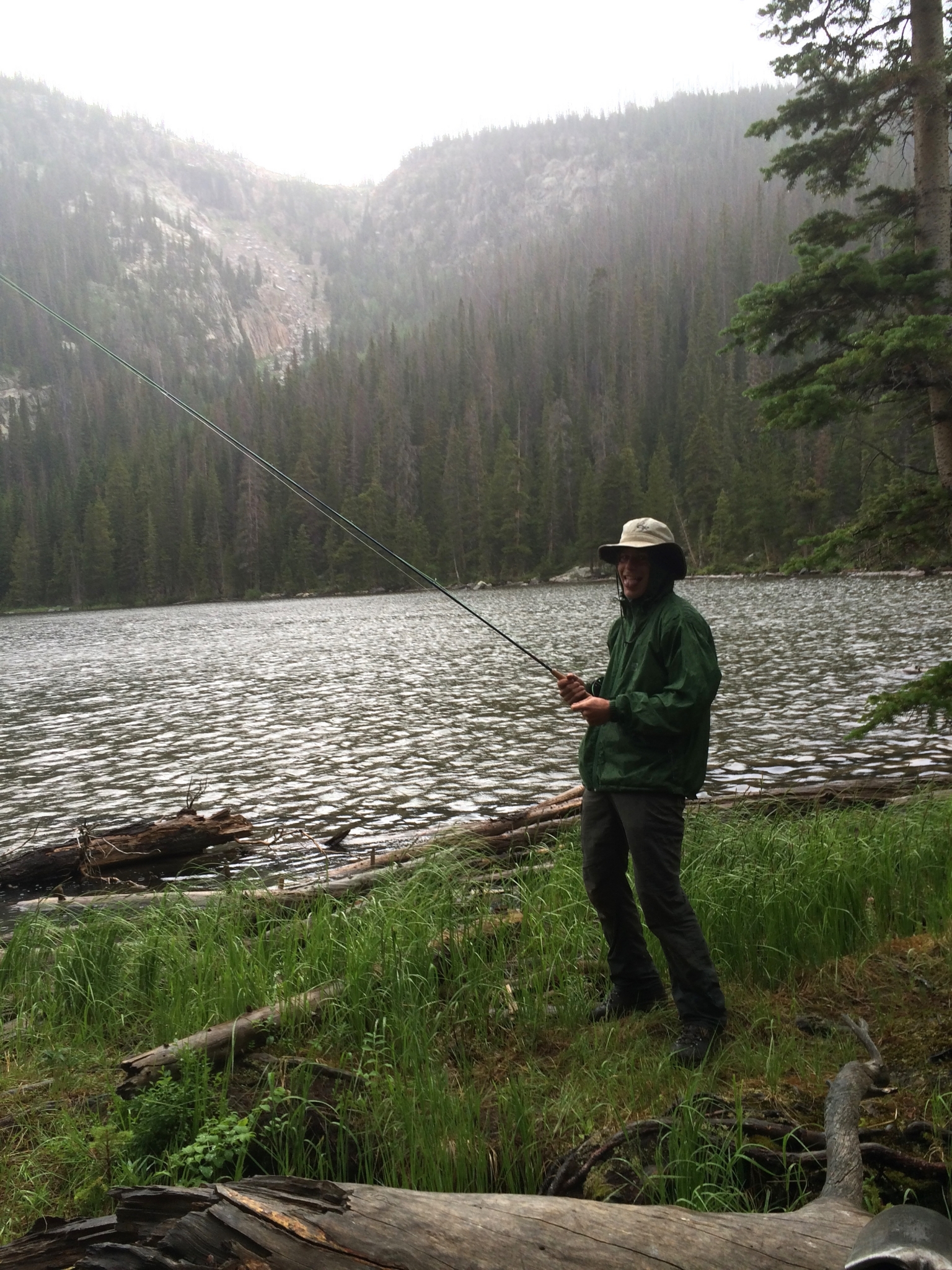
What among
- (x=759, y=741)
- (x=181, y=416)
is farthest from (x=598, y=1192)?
(x=181, y=416)

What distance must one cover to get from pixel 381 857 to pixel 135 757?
10.4 metres

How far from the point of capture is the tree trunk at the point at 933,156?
752cm

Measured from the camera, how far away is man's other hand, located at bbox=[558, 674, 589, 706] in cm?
438

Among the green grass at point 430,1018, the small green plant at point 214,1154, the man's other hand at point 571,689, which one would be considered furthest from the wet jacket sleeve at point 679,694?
the small green plant at point 214,1154

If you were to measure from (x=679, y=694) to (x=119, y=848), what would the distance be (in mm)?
7821

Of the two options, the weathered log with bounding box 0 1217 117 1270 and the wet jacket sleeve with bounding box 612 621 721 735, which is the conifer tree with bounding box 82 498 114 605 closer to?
the wet jacket sleeve with bounding box 612 621 721 735

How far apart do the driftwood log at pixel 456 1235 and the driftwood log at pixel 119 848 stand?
25.6ft

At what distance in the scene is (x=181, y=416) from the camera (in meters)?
153

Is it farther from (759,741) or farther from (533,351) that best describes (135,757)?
(533,351)

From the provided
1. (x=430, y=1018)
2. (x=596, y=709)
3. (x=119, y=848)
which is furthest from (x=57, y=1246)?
(x=119, y=848)

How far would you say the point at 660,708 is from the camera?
4.02 meters

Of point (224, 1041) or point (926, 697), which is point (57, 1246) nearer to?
point (224, 1041)

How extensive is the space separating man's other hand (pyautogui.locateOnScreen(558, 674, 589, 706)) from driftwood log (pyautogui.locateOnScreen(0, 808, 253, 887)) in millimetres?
6986

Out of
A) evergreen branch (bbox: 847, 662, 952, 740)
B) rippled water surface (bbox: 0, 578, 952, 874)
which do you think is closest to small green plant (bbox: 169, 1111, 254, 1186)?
evergreen branch (bbox: 847, 662, 952, 740)
